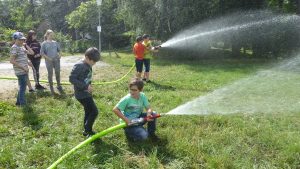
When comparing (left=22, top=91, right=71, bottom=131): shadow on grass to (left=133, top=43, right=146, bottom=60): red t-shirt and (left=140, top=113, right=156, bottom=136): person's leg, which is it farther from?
(left=133, top=43, right=146, bottom=60): red t-shirt

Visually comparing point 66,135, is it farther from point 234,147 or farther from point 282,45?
point 282,45

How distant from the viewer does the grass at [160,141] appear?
5031 millimetres

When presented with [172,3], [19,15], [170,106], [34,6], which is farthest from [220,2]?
[34,6]

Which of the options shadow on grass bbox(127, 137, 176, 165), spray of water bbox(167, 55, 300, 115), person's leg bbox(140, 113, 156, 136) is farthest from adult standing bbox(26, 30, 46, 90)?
shadow on grass bbox(127, 137, 176, 165)

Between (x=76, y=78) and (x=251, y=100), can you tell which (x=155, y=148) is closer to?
(x=76, y=78)

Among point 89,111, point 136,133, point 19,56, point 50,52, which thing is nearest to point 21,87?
point 19,56

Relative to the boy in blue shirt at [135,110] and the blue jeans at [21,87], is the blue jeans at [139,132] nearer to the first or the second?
the boy in blue shirt at [135,110]

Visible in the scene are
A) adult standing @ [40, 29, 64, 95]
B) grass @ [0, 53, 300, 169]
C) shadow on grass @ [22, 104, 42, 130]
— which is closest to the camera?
grass @ [0, 53, 300, 169]

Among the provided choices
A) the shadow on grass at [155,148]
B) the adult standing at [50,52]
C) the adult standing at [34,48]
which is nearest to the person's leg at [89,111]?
the shadow on grass at [155,148]

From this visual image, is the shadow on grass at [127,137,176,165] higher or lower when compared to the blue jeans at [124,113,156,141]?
lower

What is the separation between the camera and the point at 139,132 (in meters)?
5.71

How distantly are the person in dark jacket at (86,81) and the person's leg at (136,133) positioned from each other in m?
0.70

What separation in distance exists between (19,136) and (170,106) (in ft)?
11.5

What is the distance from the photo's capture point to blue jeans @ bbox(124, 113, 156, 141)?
5.71m
